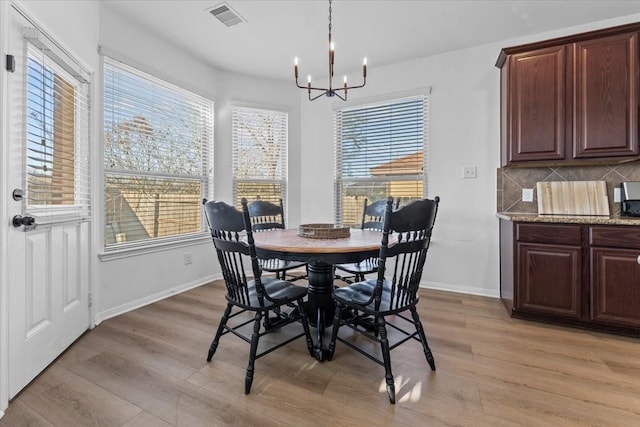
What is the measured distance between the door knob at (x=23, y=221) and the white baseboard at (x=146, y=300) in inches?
46.4

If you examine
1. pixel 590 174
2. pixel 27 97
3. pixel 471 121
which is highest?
pixel 471 121

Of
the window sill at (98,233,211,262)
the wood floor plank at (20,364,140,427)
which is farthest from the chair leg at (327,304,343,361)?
the window sill at (98,233,211,262)

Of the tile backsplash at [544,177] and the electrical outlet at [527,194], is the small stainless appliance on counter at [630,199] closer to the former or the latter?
the tile backsplash at [544,177]

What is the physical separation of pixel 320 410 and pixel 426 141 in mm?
2935

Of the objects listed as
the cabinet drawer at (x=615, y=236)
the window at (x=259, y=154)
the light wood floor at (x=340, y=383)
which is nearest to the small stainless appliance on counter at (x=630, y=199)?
the cabinet drawer at (x=615, y=236)

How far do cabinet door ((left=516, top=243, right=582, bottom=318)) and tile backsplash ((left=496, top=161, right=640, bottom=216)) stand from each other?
27.8 inches

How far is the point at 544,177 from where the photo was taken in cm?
296

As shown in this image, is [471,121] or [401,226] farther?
[471,121]

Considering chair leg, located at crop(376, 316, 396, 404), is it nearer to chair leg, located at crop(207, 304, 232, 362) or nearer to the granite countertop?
chair leg, located at crop(207, 304, 232, 362)

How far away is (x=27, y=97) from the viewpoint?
1676 millimetres

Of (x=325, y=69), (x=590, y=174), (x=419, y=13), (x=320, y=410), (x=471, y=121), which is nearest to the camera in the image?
(x=320, y=410)

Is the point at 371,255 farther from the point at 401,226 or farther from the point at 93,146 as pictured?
the point at 93,146

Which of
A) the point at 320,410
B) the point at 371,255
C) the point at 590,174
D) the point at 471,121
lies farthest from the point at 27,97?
the point at 590,174

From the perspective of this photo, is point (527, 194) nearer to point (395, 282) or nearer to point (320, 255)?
point (395, 282)
